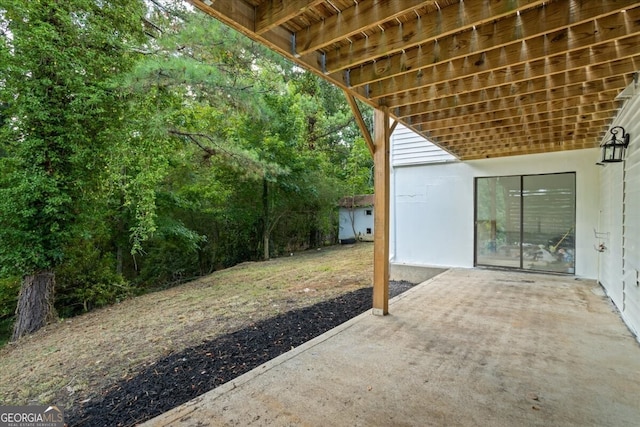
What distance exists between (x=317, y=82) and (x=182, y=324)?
12523 millimetres

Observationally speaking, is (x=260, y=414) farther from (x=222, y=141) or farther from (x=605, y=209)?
(x=222, y=141)

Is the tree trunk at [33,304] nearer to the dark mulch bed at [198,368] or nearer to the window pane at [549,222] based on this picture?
the dark mulch bed at [198,368]

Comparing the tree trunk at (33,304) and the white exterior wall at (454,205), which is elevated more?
the white exterior wall at (454,205)

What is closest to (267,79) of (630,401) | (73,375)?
(73,375)

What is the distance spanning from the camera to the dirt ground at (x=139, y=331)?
2.99 metres

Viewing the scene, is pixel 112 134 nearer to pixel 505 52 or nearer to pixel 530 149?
pixel 505 52

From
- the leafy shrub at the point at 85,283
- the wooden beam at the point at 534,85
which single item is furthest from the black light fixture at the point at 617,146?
the leafy shrub at the point at 85,283

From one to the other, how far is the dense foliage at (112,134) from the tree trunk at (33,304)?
0.19 metres

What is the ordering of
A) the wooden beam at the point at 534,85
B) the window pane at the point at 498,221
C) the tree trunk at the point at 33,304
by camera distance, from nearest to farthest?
the wooden beam at the point at 534,85, the tree trunk at the point at 33,304, the window pane at the point at 498,221

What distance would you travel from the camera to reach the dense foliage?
492 cm

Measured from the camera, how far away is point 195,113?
7.71 m

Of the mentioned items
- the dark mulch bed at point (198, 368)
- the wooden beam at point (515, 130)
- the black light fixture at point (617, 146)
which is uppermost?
the wooden beam at point (515, 130)

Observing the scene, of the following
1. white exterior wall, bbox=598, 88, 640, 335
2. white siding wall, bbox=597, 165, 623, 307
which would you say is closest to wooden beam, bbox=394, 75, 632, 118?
white exterior wall, bbox=598, 88, 640, 335

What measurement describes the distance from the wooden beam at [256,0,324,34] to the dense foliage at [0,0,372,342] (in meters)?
A: 4.00
